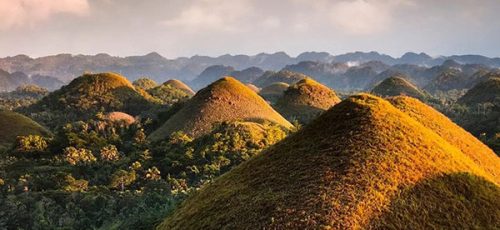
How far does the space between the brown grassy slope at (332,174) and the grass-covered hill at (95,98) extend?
97.2 meters

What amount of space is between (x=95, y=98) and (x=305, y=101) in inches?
1983

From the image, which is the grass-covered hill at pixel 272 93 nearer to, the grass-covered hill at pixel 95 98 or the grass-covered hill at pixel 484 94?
the grass-covered hill at pixel 95 98

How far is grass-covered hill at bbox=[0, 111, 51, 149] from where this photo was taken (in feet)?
257

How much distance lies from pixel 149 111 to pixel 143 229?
83761mm

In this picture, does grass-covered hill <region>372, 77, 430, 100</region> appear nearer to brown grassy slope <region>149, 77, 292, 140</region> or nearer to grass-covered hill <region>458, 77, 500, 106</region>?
grass-covered hill <region>458, 77, 500, 106</region>

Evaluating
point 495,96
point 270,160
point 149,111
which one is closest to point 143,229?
point 270,160

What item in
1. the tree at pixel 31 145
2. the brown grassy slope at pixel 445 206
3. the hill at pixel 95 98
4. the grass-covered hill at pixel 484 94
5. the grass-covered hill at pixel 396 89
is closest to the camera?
the brown grassy slope at pixel 445 206

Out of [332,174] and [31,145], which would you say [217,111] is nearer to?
[31,145]

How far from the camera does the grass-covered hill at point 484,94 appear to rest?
129 m

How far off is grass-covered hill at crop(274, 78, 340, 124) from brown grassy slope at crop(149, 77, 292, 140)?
1468cm

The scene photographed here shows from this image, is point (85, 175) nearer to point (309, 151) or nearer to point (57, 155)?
point (57, 155)

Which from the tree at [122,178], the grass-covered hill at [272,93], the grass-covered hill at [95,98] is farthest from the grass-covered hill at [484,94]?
the tree at [122,178]

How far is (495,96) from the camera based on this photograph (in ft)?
421

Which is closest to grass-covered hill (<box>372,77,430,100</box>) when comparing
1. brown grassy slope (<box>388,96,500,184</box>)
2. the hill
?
the hill
